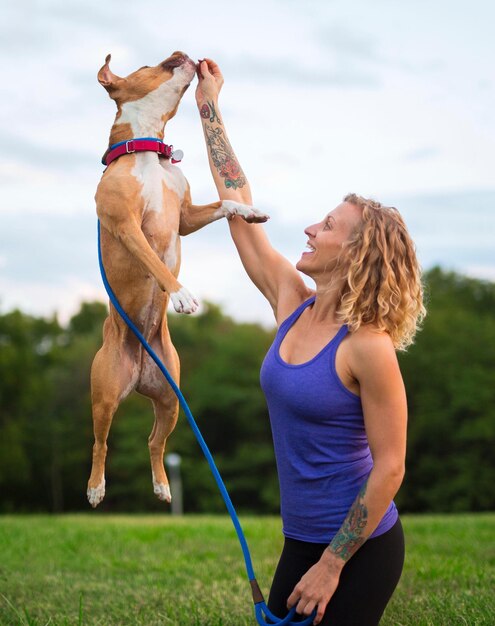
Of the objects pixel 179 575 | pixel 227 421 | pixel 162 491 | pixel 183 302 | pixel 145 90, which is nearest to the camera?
pixel 183 302

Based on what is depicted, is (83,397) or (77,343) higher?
(77,343)

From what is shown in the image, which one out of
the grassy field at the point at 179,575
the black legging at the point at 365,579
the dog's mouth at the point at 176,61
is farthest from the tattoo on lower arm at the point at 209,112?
the grassy field at the point at 179,575

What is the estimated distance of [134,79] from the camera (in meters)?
3.81

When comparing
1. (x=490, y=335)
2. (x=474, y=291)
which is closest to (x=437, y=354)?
(x=490, y=335)

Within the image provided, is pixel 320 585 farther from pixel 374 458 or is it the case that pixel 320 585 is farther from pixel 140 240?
pixel 140 240

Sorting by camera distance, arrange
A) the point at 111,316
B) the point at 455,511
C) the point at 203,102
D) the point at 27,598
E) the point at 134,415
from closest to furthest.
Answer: the point at 111,316 < the point at 203,102 < the point at 27,598 < the point at 455,511 < the point at 134,415

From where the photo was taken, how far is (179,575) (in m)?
7.46

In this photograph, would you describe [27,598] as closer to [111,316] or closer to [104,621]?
[104,621]

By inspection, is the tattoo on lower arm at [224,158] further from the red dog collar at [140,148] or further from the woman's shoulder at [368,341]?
the woman's shoulder at [368,341]

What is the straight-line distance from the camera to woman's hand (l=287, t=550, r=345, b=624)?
344 centimetres

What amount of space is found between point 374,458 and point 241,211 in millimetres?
1323

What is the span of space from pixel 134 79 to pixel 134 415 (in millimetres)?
40190

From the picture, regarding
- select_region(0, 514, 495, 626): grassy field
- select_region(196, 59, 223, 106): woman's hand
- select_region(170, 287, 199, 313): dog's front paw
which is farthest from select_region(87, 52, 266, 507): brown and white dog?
select_region(0, 514, 495, 626): grassy field

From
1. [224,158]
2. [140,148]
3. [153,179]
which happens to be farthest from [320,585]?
[224,158]
